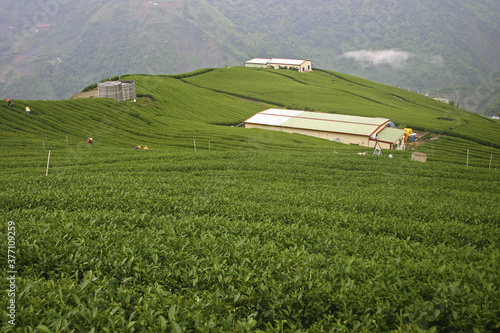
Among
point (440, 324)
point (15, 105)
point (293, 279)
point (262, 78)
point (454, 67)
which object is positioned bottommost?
point (440, 324)

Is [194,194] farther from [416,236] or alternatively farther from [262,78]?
[262,78]

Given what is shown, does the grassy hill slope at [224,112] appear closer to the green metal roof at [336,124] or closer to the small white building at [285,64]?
the green metal roof at [336,124]

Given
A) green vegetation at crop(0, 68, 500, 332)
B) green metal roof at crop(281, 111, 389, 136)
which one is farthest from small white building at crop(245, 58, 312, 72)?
green vegetation at crop(0, 68, 500, 332)

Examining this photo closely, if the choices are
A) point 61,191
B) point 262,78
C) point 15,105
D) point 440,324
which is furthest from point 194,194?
point 262,78

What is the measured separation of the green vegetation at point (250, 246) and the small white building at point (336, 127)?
27540 mm

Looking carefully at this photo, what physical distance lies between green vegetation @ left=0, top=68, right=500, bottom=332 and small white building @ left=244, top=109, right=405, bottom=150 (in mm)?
27540

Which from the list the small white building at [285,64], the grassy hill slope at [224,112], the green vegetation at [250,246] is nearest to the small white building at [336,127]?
the grassy hill slope at [224,112]

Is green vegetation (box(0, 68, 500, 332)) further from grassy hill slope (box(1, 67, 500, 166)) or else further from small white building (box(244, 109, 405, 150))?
small white building (box(244, 109, 405, 150))

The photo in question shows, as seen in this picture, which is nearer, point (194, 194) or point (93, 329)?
point (93, 329)

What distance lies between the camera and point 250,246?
25.3 feet

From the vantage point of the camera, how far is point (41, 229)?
795 cm

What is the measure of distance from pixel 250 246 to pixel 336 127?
47615 millimetres

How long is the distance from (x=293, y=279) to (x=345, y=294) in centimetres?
93

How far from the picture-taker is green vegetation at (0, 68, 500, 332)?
5.41m
